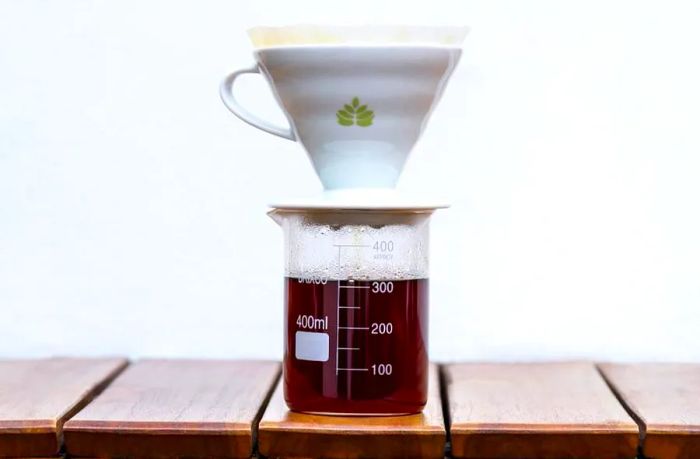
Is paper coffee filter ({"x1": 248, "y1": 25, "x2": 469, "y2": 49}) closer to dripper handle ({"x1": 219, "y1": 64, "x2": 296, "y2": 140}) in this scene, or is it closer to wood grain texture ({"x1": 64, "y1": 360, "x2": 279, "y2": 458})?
dripper handle ({"x1": 219, "y1": 64, "x2": 296, "y2": 140})

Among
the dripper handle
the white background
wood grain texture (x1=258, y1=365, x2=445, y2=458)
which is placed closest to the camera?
wood grain texture (x1=258, y1=365, x2=445, y2=458)

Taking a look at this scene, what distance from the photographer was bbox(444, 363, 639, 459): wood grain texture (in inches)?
43.2

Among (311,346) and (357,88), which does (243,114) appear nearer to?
(357,88)

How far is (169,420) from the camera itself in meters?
1.13

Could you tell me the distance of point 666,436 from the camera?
1096 millimetres

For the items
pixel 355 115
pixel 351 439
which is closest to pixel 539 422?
pixel 351 439

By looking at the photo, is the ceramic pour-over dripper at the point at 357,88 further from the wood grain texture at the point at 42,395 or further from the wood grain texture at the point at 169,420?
the wood grain texture at the point at 42,395

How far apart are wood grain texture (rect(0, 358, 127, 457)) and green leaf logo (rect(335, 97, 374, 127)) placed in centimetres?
41

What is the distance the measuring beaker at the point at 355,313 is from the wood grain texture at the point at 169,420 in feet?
0.28

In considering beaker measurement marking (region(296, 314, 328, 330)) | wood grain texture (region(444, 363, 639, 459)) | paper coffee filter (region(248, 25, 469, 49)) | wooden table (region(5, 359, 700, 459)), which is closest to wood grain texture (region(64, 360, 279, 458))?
wooden table (region(5, 359, 700, 459))

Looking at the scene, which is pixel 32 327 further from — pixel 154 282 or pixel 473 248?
pixel 473 248

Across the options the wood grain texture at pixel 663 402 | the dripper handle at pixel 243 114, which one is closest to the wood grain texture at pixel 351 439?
the wood grain texture at pixel 663 402

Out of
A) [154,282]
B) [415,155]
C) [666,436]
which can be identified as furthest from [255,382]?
[666,436]

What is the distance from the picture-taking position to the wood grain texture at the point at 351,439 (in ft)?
3.57
